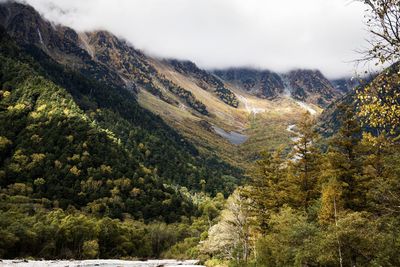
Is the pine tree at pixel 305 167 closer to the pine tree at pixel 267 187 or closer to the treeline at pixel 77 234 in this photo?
the pine tree at pixel 267 187

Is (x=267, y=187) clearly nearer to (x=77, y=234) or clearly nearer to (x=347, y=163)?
(x=347, y=163)

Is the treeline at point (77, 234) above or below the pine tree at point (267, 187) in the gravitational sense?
below

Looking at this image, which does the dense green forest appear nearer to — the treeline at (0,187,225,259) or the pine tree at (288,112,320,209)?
the treeline at (0,187,225,259)

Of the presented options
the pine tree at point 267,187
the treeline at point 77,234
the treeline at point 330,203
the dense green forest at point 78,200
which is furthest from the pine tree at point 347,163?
the dense green forest at point 78,200

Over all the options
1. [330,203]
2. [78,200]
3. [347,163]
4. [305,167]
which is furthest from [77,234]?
[347,163]

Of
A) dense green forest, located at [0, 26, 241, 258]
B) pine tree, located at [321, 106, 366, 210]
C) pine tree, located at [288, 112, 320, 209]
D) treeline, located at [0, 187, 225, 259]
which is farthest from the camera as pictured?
dense green forest, located at [0, 26, 241, 258]

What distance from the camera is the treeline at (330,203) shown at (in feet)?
107

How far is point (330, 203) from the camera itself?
40625 millimetres

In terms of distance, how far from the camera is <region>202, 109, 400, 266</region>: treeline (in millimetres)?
32688

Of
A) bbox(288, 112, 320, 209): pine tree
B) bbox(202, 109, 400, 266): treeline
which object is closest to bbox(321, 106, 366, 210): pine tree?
bbox(202, 109, 400, 266): treeline

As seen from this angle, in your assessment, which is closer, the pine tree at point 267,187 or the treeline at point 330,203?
the treeline at point 330,203

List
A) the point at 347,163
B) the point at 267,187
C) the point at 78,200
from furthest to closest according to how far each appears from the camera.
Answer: the point at 78,200
the point at 267,187
the point at 347,163

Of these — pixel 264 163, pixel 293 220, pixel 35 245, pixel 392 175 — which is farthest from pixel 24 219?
pixel 392 175

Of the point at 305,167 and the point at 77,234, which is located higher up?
the point at 305,167
